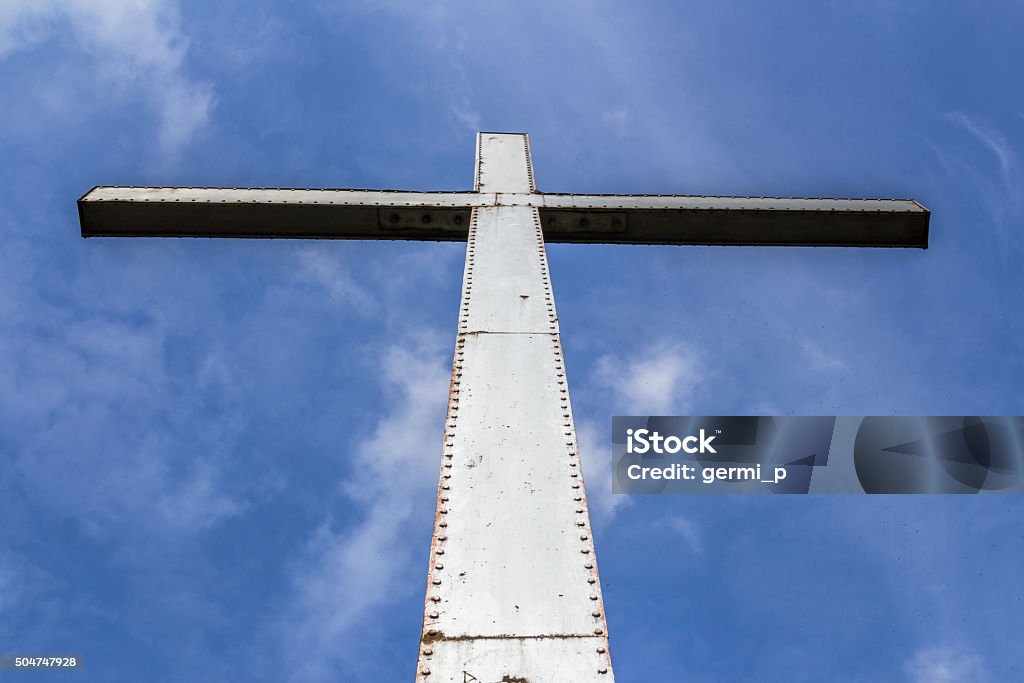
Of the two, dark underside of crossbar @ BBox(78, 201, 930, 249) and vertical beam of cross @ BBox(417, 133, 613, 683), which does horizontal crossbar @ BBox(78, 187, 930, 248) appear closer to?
dark underside of crossbar @ BBox(78, 201, 930, 249)

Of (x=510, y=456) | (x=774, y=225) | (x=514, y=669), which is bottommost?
(x=514, y=669)

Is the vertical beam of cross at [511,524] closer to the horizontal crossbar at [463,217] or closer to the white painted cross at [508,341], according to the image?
the white painted cross at [508,341]

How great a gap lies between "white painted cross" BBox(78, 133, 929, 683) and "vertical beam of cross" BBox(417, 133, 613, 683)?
0.03 ft

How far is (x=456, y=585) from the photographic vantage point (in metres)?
5.39

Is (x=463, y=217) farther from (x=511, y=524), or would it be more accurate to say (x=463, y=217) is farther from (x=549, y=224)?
(x=511, y=524)

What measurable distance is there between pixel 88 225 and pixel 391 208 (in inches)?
163

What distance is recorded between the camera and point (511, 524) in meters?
5.89

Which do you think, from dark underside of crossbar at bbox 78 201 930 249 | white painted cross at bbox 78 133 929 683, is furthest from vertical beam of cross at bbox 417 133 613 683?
dark underside of crossbar at bbox 78 201 930 249

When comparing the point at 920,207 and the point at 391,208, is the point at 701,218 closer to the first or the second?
the point at 920,207

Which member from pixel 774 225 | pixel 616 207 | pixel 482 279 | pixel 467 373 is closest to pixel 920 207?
pixel 774 225

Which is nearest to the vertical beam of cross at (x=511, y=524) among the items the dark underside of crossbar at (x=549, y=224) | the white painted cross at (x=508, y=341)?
the white painted cross at (x=508, y=341)

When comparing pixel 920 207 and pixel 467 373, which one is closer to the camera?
pixel 467 373

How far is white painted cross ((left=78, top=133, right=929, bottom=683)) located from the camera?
204 inches

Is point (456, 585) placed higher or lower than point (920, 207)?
lower
